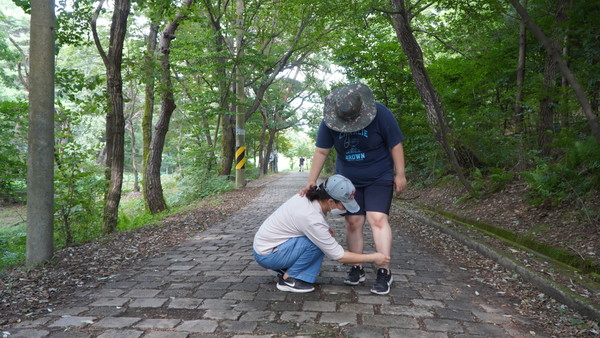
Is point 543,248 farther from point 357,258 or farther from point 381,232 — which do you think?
point 357,258

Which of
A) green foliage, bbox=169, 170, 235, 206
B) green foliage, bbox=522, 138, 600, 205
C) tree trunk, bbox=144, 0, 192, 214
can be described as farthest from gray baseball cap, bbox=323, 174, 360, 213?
green foliage, bbox=169, 170, 235, 206

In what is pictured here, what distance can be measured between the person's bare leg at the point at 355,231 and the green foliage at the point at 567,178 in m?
3.03

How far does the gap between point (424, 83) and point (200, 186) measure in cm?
1150

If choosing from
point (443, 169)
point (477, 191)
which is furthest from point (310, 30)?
point (477, 191)

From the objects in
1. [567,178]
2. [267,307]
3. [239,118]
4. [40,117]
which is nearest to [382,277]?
[267,307]

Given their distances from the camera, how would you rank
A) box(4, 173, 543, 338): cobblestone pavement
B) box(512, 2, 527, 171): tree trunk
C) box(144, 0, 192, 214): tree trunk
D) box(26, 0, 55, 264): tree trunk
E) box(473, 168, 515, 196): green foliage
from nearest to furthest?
box(4, 173, 543, 338): cobblestone pavement, box(26, 0, 55, 264): tree trunk, box(473, 168, 515, 196): green foliage, box(512, 2, 527, 171): tree trunk, box(144, 0, 192, 214): tree trunk

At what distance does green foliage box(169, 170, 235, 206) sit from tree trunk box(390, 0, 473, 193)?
10.2 meters

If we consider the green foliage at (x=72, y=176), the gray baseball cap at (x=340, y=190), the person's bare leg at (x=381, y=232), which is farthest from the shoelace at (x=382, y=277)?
the green foliage at (x=72, y=176)

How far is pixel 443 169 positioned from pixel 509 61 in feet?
10.2

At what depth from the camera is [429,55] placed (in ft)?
48.1

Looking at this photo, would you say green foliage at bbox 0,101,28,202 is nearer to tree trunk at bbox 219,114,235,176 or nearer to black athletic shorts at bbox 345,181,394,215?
black athletic shorts at bbox 345,181,394,215

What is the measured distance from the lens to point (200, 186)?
17359 millimetres

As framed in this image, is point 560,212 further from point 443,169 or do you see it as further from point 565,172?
point 443,169

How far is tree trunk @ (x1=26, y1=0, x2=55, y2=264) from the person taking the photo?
14.6ft
